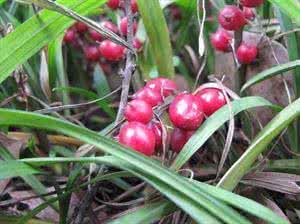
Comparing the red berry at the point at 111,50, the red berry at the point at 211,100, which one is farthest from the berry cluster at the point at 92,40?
the red berry at the point at 211,100

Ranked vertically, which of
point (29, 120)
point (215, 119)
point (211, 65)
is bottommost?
point (211, 65)

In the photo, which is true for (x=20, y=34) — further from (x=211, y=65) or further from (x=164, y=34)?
(x=211, y=65)

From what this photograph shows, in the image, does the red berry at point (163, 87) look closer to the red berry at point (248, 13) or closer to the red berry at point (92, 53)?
the red berry at point (248, 13)

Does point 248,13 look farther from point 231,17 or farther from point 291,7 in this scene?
point 291,7

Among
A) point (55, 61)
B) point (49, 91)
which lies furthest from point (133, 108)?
point (55, 61)

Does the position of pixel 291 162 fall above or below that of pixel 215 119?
below

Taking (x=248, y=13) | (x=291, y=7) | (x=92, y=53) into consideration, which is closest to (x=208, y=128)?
(x=291, y=7)

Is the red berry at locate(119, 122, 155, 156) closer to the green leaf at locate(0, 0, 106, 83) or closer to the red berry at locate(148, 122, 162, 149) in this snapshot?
the red berry at locate(148, 122, 162, 149)
